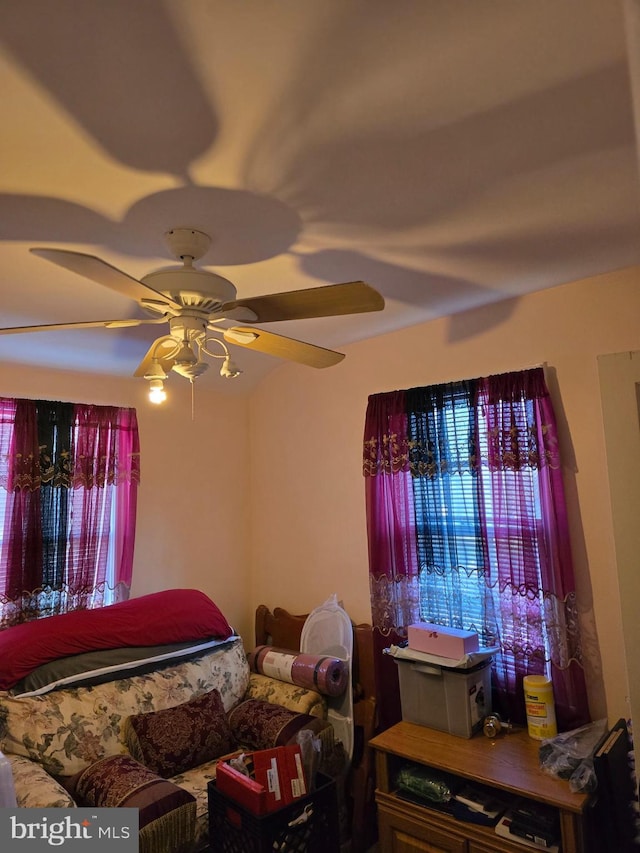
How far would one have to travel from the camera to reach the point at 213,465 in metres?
3.46

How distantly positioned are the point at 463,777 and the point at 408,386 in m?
1.68

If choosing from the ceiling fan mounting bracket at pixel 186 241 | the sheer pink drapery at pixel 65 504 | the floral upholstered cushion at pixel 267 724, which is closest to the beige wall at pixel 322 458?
the sheer pink drapery at pixel 65 504

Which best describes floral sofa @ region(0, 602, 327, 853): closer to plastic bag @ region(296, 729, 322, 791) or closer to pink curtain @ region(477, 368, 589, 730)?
plastic bag @ region(296, 729, 322, 791)

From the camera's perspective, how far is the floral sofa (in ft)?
6.07

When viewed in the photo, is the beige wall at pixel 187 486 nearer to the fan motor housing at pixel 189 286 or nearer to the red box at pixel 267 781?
the red box at pixel 267 781

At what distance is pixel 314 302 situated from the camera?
5.02 ft

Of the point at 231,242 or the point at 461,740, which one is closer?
the point at 231,242

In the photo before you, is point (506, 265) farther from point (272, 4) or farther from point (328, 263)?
point (272, 4)

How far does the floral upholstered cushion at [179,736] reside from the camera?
2.20m

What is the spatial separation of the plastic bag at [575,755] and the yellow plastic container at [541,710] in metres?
0.08

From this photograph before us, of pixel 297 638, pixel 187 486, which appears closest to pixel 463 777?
pixel 297 638

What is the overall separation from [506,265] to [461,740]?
1854 mm

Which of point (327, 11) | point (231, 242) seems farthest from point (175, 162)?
point (327, 11)

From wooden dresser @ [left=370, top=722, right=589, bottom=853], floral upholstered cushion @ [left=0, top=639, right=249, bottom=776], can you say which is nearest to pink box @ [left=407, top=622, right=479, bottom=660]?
wooden dresser @ [left=370, top=722, right=589, bottom=853]
